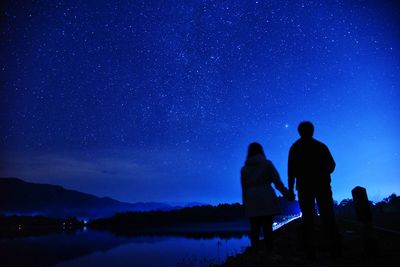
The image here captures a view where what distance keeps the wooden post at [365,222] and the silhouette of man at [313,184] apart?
0.50 meters

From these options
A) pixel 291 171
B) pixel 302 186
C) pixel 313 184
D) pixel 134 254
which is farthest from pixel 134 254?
pixel 313 184

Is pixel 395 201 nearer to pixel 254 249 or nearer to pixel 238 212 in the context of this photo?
→ pixel 254 249

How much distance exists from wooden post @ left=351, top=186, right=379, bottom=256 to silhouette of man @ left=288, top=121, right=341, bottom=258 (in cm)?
50

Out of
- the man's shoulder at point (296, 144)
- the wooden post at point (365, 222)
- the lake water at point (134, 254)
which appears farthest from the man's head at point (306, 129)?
the lake water at point (134, 254)

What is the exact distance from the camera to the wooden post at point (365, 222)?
6121 mm

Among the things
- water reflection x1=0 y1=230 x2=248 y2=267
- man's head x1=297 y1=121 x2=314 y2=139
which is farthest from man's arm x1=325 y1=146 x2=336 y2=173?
water reflection x1=0 y1=230 x2=248 y2=267

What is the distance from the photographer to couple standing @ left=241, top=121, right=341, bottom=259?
5.93 meters

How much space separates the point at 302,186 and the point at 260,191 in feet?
2.56

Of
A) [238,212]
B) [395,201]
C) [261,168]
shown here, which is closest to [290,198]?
[261,168]

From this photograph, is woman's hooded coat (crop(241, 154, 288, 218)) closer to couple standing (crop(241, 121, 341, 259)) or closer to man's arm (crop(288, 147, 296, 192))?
couple standing (crop(241, 121, 341, 259))

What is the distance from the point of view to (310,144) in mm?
6148

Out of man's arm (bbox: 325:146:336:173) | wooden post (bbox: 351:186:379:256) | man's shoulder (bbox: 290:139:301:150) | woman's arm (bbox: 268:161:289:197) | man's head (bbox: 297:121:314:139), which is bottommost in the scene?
wooden post (bbox: 351:186:379:256)

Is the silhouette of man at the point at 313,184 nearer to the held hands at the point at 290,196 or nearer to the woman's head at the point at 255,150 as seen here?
the held hands at the point at 290,196

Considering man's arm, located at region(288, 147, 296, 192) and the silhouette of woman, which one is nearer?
the silhouette of woman
